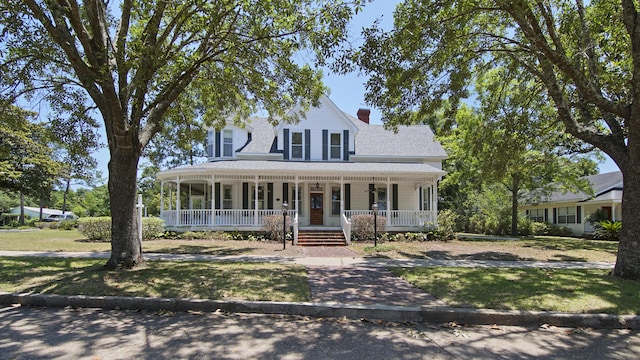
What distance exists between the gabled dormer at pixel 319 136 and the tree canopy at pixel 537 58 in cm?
955

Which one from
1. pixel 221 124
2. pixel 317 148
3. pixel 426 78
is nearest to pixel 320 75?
pixel 426 78

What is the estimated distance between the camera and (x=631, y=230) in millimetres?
8203

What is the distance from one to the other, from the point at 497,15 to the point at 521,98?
364 centimetres

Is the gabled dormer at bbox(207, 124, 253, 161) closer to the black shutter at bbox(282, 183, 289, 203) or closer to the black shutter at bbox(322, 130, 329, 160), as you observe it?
the black shutter at bbox(282, 183, 289, 203)

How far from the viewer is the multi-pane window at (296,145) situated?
21453mm

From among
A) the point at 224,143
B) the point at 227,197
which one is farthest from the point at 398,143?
the point at 227,197

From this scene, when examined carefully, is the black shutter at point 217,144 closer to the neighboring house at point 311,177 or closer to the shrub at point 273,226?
the neighboring house at point 311,177

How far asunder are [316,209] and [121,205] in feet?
43.2

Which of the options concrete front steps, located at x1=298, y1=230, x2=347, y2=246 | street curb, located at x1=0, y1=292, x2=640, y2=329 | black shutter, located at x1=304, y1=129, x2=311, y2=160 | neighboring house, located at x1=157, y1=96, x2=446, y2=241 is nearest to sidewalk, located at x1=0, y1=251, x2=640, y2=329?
street curb, located at x1=0, y1=292, x2=640, y2=329

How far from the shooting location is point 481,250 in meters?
14.3

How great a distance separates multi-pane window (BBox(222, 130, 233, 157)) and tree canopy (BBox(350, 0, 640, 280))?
40.6 ft

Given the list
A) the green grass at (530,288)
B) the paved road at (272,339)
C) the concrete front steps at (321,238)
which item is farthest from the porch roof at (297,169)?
the paved road at (272,339)

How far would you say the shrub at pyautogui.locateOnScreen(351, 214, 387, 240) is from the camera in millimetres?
17672

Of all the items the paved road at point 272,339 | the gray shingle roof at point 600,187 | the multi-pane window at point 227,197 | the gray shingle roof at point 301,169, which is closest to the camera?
the paved road at point 272,339
